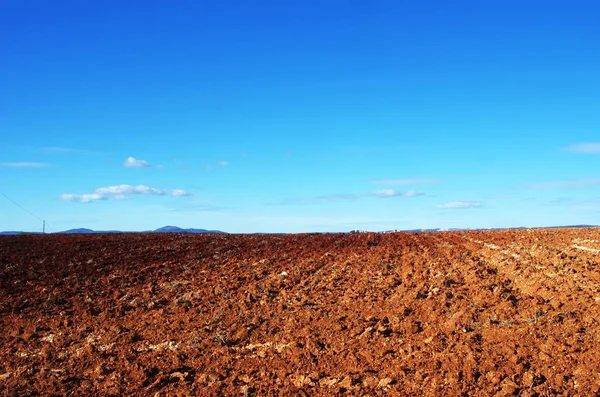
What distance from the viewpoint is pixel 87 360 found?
10.9 metres

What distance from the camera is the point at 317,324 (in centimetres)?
1181

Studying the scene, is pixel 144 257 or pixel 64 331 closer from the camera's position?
pixel 64 331

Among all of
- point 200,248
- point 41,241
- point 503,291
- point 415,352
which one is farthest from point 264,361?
point 41,241

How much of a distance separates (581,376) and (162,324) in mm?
9218

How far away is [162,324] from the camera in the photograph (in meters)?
13.1

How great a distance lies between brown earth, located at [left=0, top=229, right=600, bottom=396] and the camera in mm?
8578

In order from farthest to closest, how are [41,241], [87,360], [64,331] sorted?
[41,241] → [64,331] → [87,360]

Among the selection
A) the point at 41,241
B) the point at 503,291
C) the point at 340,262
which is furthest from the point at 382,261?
the point at 41,241

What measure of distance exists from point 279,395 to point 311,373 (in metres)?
0.85

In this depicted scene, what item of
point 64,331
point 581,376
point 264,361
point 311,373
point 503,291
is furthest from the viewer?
point 64,331

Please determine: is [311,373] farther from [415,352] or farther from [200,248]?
[200,248]

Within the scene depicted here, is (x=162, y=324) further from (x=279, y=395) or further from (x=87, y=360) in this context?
(x=279, y=395)

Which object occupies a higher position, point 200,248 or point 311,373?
point 200,248

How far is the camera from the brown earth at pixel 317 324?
858 cm
